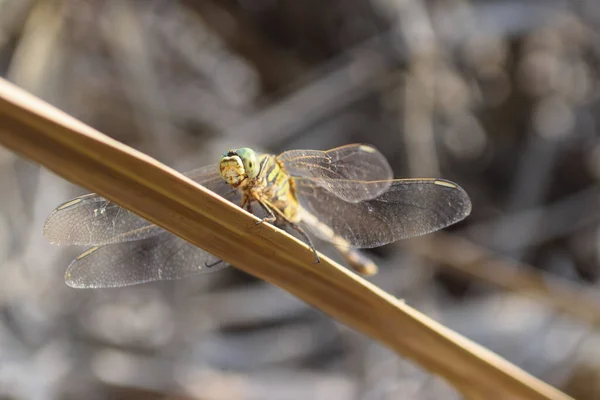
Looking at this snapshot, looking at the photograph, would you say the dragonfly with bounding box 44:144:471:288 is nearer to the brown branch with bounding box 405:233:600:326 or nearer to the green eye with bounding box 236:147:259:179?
the green eye with bounding box 236:147:259:179

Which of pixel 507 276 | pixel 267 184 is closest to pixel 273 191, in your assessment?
pixel 267 184

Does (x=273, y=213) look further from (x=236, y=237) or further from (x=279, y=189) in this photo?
(x=236, y=237)

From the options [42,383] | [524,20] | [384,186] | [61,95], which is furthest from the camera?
[524,20]

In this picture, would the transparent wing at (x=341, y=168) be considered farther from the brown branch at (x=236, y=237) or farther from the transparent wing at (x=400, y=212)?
the brown branch at (x=236, y=237)

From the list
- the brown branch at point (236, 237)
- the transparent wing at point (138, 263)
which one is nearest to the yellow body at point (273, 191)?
the transparent wing at point (138, 263)

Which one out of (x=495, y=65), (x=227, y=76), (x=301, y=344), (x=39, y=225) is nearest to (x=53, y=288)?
(x=39, y=225)

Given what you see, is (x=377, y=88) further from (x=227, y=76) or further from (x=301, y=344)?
(x=301, y=344)
